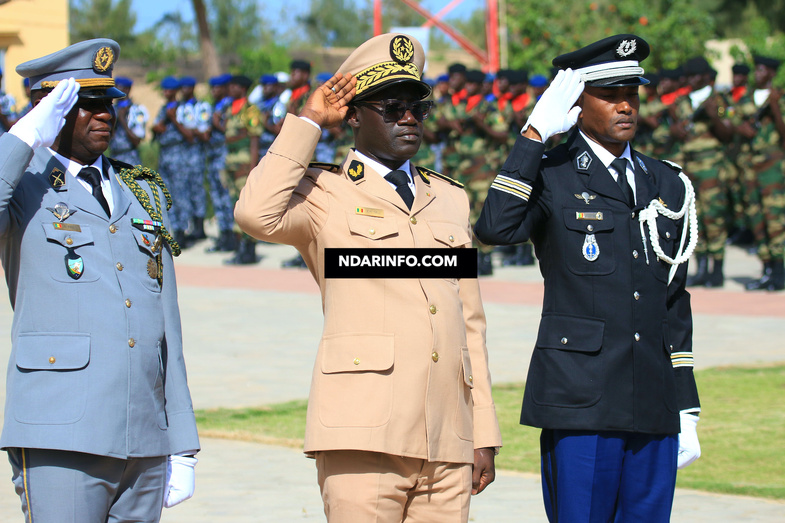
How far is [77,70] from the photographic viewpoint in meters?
3.53

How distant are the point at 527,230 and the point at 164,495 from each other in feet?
4.69

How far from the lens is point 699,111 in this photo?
43.0 ft

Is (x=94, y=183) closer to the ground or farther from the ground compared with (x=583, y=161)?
closer to the ground

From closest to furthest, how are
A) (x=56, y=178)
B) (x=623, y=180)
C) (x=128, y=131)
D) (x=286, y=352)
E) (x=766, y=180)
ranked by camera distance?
(x=56, y=178)
(x=623, y=180)
(x=286, y=352)
(x=766, y=180)
(x=128, y=131)

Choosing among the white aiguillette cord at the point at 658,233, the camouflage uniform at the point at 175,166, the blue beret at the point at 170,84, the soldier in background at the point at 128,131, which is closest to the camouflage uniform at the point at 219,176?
the camouflage uniform at the point at 175,166

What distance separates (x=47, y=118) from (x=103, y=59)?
0.37 metres

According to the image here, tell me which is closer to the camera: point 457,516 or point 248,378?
point 457,516

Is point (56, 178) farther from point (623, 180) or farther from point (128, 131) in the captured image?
point (128, 131)

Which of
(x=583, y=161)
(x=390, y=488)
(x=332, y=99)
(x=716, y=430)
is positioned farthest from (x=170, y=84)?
(x=390, y=488)

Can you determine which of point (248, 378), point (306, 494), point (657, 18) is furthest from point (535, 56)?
point (306, 494)

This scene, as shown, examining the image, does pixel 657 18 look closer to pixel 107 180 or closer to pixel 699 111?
pixel 699 111

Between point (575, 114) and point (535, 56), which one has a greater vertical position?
point (535, 56)

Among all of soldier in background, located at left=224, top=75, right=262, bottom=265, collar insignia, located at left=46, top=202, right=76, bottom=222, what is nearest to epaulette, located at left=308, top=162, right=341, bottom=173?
collar insignia, located at left=46, top=202, right=76, bottom=222

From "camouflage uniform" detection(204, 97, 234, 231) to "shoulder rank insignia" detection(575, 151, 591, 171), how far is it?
12.9 metres
